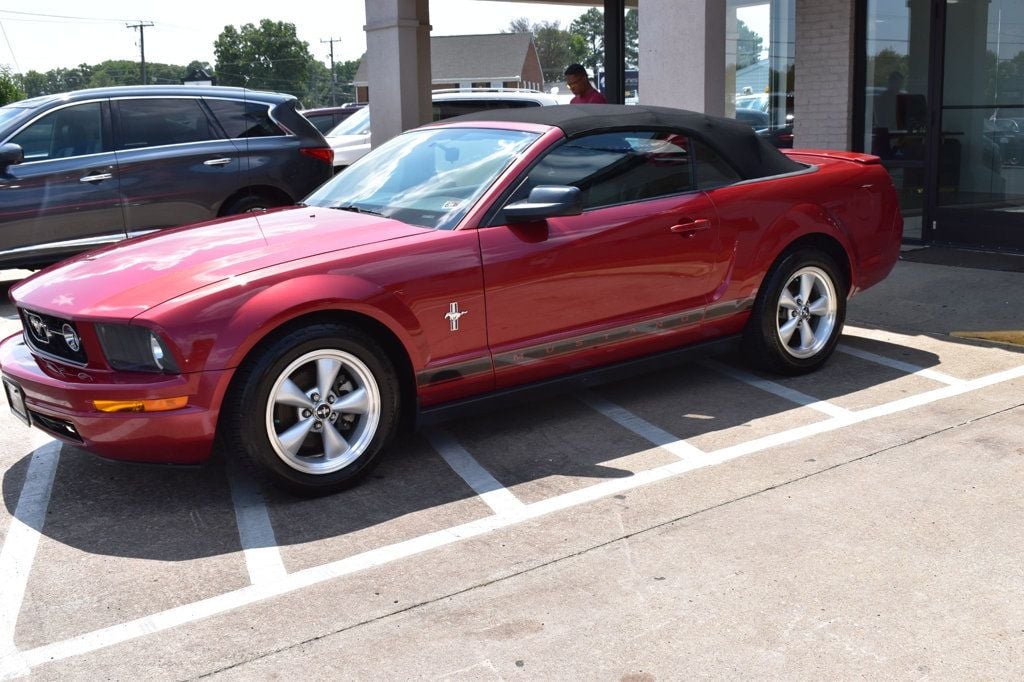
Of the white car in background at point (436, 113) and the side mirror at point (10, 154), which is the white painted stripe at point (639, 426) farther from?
the white car in background at point (436, 113)

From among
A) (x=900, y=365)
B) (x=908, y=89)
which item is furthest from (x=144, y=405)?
(x=908, y=89)

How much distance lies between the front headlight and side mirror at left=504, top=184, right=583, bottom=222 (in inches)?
65.4

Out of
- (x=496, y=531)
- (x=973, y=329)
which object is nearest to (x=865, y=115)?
(x=973, y=329)

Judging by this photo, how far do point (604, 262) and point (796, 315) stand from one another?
4.93 feet

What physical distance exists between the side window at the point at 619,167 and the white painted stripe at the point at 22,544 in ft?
8.23

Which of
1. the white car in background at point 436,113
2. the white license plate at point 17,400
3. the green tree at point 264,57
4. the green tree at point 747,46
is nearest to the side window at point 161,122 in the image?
the white car in background at point 436,113

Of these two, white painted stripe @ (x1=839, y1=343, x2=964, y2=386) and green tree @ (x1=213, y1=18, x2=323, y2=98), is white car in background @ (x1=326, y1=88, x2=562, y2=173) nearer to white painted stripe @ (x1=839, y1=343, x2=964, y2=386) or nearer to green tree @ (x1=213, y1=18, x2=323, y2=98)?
white painted stripe @ (x1=839, y1=343, x2=964, y2=386)

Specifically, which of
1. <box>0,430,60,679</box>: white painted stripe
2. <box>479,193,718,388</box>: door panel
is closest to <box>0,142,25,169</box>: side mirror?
<box>0,430,60,679</box>: white painted stripe

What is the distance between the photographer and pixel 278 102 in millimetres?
10281

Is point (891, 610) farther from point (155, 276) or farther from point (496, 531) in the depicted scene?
point (155, 276)

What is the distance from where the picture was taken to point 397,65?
12.3m

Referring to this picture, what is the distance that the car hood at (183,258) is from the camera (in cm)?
429

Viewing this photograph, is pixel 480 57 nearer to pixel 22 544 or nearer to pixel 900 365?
pixel 900 365

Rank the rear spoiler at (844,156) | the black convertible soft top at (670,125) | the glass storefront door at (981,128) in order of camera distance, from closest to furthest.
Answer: the black convertible soft top at (670,125)
the rear spoiler at (844,156)
the glass storefront door at (981,128)
